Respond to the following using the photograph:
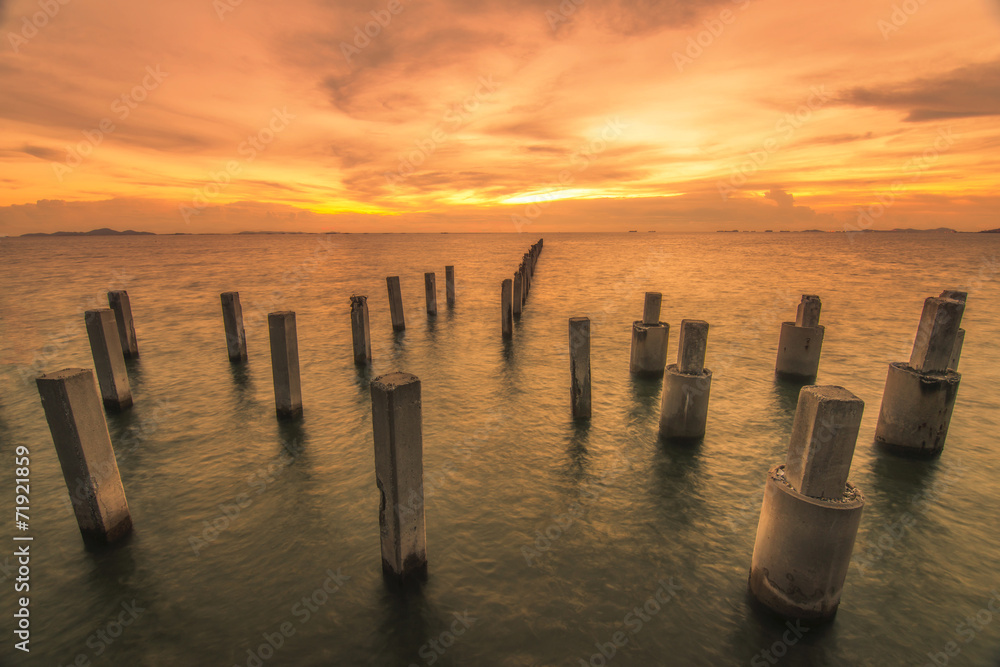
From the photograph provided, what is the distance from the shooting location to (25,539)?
16.0ft

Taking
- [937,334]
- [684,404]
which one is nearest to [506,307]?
[684,404]

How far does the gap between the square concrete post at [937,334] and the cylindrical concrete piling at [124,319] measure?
15064 millimetres

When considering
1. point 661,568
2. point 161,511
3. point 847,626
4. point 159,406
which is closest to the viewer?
point 847,626

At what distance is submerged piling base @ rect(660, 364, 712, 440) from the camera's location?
6495 millimetres

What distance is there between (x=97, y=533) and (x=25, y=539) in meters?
1.09

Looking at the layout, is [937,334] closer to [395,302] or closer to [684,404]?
[684,404]

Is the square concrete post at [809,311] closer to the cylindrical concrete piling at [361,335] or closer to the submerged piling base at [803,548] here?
the submerged piling base at [803,548]

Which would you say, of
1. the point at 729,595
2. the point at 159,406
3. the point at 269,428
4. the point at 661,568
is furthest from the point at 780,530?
the point at 159,406

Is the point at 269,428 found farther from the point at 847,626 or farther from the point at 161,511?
the point at 847,626

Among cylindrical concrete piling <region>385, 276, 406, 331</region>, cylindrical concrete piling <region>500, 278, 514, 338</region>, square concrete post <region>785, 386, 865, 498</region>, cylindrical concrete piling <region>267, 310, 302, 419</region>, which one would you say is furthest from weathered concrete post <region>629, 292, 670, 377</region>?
cylindrical concrete piling <region>385, 276, 406, 331</region>

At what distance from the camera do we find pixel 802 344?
29.8 feet
